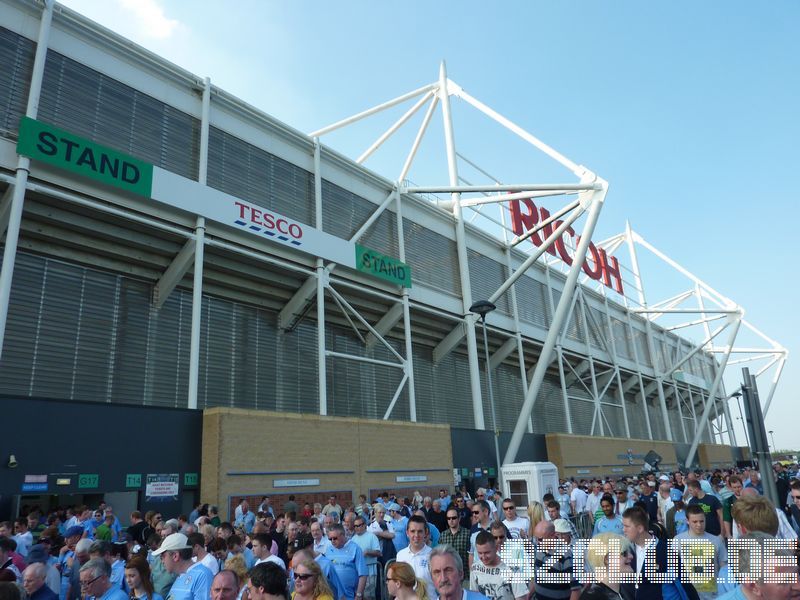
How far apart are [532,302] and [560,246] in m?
5.90

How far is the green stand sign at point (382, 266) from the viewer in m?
23.4

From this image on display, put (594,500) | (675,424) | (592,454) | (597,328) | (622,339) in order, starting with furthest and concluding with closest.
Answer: (675,424) < (622,339) < (597,328) < (592,454) < (594,500)

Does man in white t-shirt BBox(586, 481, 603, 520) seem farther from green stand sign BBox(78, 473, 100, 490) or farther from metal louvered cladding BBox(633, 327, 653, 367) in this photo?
metal louvered cladding BBox(633, 327, 653, 367)

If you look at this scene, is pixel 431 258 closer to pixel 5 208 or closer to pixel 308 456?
pixel 308 456

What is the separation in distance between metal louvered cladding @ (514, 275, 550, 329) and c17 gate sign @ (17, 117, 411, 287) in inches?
515

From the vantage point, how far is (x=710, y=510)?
7641 mm

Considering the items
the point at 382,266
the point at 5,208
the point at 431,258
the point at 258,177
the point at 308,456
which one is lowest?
the point at 308,456

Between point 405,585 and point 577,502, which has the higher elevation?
point 405,585

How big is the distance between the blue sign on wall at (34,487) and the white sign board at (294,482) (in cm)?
583

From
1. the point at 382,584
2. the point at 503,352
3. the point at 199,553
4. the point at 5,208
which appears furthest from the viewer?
the point at 503,352

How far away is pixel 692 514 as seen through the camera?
577 centimetres

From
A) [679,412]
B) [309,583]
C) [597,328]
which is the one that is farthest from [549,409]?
[309,583]

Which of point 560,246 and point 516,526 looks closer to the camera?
point 516,526

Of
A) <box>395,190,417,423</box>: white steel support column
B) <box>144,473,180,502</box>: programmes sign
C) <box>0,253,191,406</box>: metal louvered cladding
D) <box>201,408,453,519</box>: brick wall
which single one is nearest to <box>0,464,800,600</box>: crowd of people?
<box>144,473,180,502</box>: programmes sign
